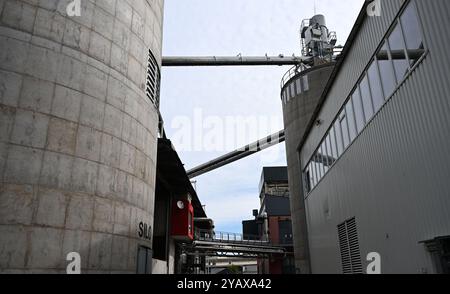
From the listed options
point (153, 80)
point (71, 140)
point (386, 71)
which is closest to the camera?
point (71, 140)

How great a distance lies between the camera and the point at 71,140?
9.06 metres

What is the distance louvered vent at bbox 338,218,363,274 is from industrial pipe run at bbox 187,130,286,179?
31.2m

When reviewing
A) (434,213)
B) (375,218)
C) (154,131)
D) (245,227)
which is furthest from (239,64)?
(245,227)

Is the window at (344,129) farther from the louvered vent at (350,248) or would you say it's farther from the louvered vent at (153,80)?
the louvered vent at (153,80)

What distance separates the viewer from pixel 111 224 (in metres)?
9.66

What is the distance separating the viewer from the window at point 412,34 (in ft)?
27.9

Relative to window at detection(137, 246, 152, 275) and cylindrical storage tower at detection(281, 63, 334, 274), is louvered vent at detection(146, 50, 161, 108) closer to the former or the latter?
window at detection(137, 246, 152, 275)

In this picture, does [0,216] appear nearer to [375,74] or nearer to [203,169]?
[375,74]

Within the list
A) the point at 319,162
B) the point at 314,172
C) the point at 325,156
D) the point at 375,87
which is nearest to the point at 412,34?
the point at 375,87

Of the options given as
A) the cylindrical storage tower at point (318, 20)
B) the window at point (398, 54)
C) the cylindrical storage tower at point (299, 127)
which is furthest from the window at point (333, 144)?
the cylindrical storage tower at point (318, 20)

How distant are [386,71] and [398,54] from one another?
0.81 m

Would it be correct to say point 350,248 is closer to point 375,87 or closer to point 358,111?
point 358,111

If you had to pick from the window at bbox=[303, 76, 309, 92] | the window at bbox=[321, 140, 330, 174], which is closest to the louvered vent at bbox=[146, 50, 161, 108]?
the window at bbox=[321, 140, 330, 174]
